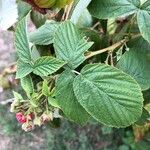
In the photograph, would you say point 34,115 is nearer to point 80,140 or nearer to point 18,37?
point 18,37

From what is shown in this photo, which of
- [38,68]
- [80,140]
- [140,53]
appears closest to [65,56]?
[38,68]

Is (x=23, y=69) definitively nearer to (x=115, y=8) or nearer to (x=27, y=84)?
(x=27, y=84)

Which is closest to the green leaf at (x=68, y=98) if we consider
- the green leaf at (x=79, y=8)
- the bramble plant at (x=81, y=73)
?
the bramble plant at (x=81, y=73)

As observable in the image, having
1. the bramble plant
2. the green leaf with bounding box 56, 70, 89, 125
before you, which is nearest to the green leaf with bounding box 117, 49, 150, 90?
the bramble plant

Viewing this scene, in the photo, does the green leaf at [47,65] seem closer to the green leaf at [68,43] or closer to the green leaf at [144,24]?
the green leaf at [68,43]

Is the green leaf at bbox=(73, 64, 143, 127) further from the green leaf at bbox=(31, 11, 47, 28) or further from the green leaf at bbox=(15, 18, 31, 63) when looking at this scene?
the green leaf at bbox=(31, 11, 47, 28)

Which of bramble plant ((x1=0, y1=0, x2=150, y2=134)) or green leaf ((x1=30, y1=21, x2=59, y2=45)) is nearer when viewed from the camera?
bramble plant ((x1=0, y1=0, x2=150, y2=134))

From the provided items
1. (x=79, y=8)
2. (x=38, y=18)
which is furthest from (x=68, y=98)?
(x=38, y=18)
